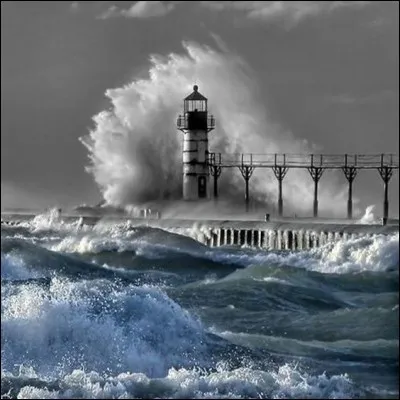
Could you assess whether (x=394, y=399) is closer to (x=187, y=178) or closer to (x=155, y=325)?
(x=155, y=325)

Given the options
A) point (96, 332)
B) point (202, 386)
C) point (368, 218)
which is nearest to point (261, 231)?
point (368, 218)

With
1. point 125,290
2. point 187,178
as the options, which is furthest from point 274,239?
point 125,290

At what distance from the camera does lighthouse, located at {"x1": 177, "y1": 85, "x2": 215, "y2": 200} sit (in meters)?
48.3

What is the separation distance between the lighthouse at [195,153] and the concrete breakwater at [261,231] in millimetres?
4667

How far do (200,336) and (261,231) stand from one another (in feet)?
76.2

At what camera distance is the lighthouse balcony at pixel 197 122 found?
4866 cm

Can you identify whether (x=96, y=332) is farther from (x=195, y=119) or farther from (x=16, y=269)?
(x=195, y=119)

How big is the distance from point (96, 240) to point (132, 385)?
2538cm

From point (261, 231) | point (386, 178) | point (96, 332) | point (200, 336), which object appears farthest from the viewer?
point (386, 178)

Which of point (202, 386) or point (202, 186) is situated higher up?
point (202, 186)

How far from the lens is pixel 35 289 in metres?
16.8

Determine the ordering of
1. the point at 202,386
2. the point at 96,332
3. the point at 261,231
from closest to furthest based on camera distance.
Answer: the point at 202,386, the point at 96,332, the point at 261,231

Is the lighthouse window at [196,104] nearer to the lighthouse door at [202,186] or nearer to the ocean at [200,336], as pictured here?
the lighthouse door at [202,186]

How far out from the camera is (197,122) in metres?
48.7
